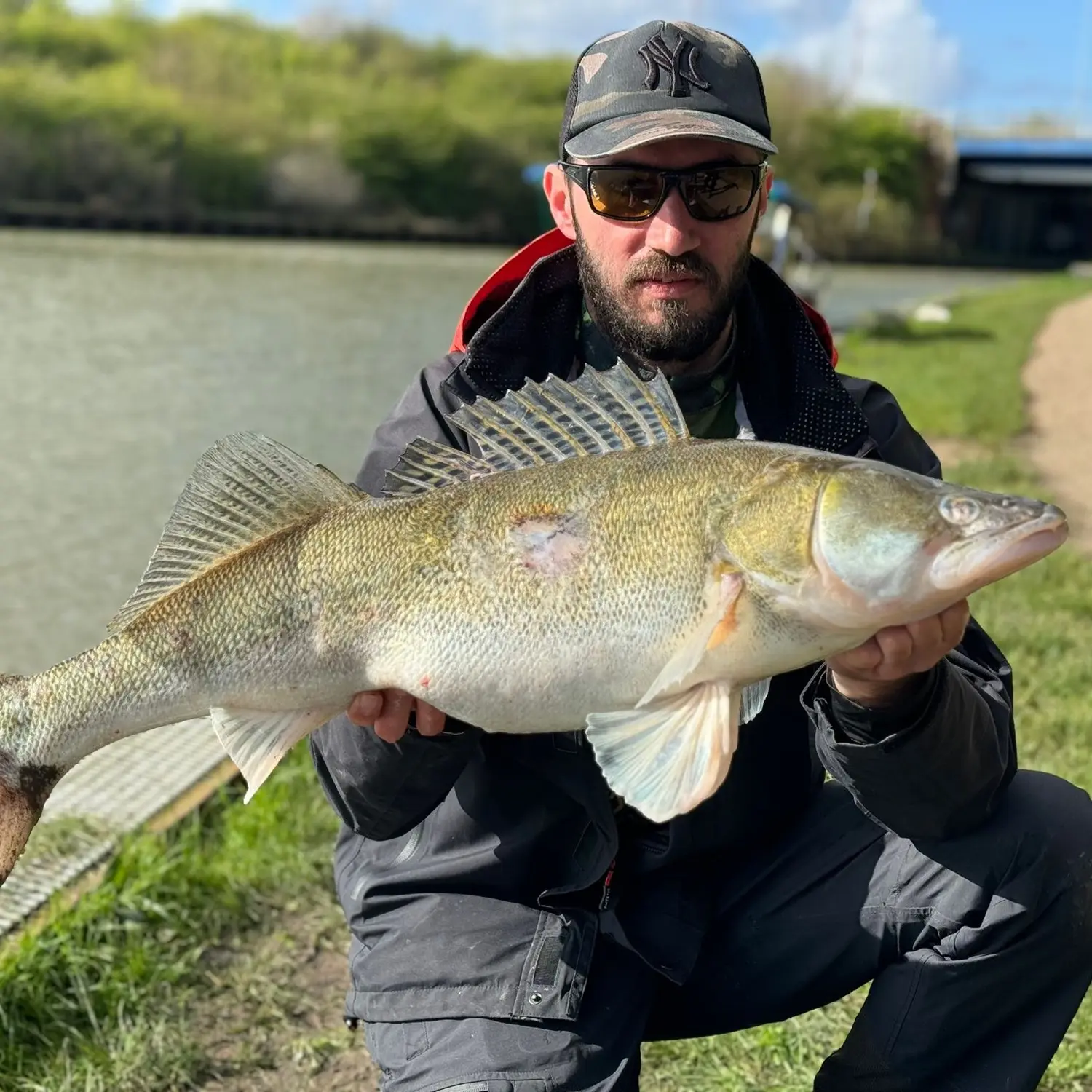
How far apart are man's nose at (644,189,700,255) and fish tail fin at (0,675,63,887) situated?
1.74 metres

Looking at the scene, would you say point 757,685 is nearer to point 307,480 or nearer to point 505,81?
Result: point 307,480

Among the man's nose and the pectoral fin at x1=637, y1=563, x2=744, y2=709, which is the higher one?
the man's nose

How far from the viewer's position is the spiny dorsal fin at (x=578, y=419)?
2477 millimetres

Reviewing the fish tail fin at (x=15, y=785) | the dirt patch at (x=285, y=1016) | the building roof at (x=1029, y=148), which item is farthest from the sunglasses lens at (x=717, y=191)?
the building roof at (x=1029, y=148)

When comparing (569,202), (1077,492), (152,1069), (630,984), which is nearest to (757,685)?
(630,984)

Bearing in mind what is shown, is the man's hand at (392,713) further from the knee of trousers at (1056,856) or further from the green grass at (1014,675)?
the green grass at (1014,675)

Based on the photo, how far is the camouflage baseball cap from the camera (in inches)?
119

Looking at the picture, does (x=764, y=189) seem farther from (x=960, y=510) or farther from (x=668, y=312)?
(x=960, y=510)

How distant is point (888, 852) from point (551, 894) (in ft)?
2.51

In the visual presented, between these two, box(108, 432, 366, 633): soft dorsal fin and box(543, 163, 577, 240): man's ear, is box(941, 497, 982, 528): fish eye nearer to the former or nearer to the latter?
box(108, 432, 366, 633): soft dorsal fin

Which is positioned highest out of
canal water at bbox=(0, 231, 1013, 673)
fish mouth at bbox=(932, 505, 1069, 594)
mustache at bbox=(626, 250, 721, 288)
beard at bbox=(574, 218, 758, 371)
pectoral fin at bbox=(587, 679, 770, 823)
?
mustache at bbox=(626, 250, 721, 288)

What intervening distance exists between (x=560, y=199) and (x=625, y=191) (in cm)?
38

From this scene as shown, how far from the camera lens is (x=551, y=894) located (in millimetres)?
2695

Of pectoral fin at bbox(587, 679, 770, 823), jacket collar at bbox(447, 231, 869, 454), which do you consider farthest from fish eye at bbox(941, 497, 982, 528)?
jacket collar at bbox(447, 231, 869, 454)
